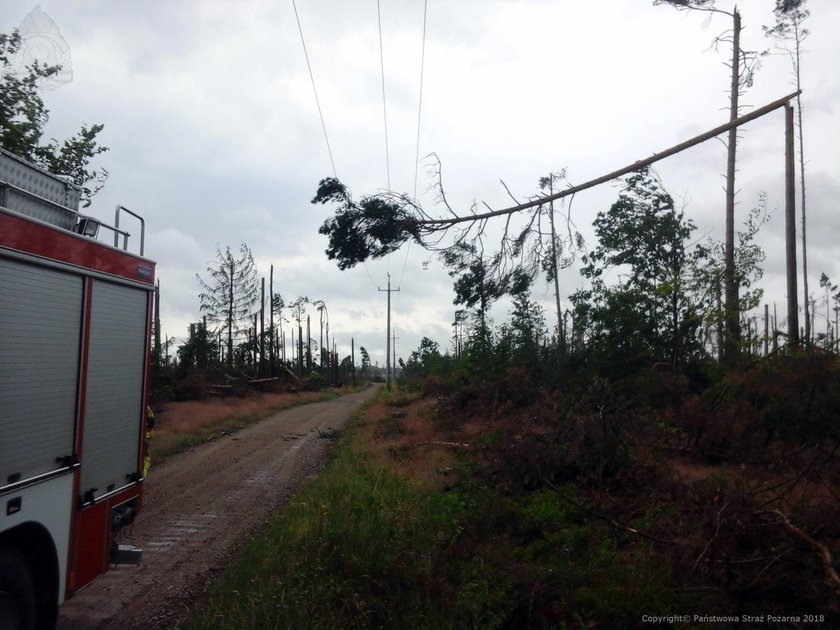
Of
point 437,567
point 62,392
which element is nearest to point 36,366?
point 62,392

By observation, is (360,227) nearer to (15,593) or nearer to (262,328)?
(15,593)

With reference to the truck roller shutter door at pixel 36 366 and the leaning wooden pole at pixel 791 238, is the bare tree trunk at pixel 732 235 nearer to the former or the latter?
the leaning wooden pole at pixel 791 238

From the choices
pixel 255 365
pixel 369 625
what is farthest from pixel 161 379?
pixel 369 625

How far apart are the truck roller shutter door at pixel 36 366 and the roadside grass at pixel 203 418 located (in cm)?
1152

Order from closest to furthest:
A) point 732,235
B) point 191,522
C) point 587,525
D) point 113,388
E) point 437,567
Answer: point 113,388, point 437,567, point 587,525, point 191,522, point 732,235

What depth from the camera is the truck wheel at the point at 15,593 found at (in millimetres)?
4422

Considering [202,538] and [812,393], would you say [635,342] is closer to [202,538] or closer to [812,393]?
[812,393]

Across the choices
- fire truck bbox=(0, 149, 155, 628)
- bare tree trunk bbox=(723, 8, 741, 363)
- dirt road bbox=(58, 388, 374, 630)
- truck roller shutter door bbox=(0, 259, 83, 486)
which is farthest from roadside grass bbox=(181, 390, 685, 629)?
bare tree trunk bbox=(723, 8, 741, 363)

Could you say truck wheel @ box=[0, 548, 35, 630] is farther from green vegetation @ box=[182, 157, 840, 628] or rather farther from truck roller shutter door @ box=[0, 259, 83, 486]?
green vegetation @ box=[182, 157, 840, 628]

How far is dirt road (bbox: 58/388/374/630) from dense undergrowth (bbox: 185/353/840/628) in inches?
17.9

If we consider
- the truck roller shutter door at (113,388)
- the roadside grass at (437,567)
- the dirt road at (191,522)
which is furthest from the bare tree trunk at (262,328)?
the truck roller shutter door at (113,388)

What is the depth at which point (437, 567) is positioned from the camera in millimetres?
6895

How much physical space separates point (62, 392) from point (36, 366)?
0.36 metres

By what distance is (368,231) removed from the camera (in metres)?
9.96
